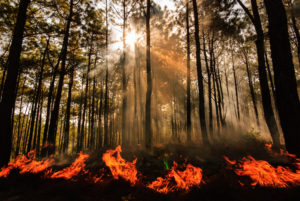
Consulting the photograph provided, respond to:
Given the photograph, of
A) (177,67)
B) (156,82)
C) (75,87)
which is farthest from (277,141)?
(75,87)

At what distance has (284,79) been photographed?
3586 millimetres

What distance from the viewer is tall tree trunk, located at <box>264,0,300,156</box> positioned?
11.4 feet

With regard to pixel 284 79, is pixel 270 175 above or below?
below

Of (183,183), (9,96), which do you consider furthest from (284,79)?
(9,96)

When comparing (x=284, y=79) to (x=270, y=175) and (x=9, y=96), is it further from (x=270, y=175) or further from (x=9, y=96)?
(x=9, y=96)

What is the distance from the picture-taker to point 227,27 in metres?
11.9

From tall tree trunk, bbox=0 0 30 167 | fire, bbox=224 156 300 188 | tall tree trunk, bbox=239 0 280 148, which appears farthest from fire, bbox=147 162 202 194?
tall tree trunk, bbox=239 0 280 148

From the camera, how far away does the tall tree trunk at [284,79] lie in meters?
3.47

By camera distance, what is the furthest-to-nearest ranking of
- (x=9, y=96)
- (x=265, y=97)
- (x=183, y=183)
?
(x=265, y=97), (x=9, y=96), (x=183, y=183)

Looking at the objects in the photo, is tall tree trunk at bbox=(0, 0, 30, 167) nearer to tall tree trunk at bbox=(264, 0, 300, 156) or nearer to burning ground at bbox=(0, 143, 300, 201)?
burning ground at bbox=(0, 143, 300, 201)

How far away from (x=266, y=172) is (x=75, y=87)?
20.7 meters

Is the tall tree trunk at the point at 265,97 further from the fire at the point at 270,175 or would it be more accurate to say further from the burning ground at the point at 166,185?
the fire at the point at 270,175

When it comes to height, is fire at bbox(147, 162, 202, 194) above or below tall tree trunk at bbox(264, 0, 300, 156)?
below

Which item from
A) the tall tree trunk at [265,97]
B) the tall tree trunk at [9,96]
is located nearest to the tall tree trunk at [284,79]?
the tall tree trunk at [265,97]
